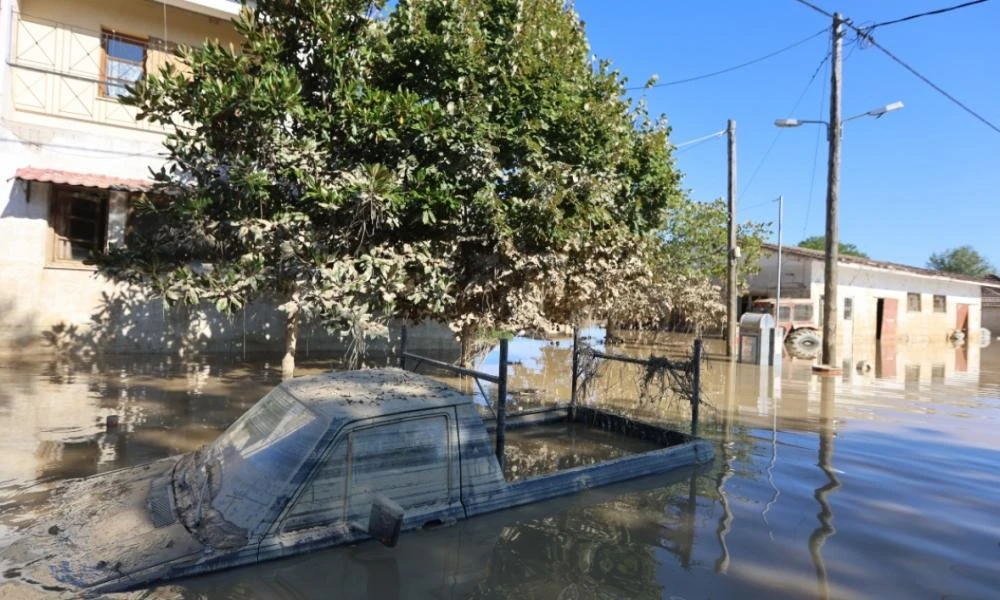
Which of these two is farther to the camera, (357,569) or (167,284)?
(167,284)

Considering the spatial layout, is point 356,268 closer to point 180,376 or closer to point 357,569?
point 357,569

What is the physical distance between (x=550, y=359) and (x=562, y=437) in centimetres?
967

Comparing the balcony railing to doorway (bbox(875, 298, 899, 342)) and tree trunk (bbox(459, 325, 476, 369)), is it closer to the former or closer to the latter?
tree trunk (bbox(459, 325, 476, 369))

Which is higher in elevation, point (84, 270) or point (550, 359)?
point (84, 270)

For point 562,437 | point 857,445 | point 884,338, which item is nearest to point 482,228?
point 562,437

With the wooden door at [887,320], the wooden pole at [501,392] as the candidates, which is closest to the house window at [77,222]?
the wooden pole at [501,392]

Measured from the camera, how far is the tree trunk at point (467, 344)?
33.8 feet

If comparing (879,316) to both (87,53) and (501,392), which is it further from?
(87,53)

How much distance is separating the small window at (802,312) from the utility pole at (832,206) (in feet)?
27.9

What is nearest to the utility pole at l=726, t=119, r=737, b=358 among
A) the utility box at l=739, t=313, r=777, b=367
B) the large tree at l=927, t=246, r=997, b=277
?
the utility box at l=739, t=313, r=777, b=367

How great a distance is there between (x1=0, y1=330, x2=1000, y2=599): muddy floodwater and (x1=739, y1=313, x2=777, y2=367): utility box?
5073mm

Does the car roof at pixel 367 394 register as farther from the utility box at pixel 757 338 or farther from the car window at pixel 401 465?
A: the utility box at pixel 757 338

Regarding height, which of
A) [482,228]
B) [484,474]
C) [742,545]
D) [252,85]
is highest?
[252,85]

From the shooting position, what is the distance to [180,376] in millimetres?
11180
